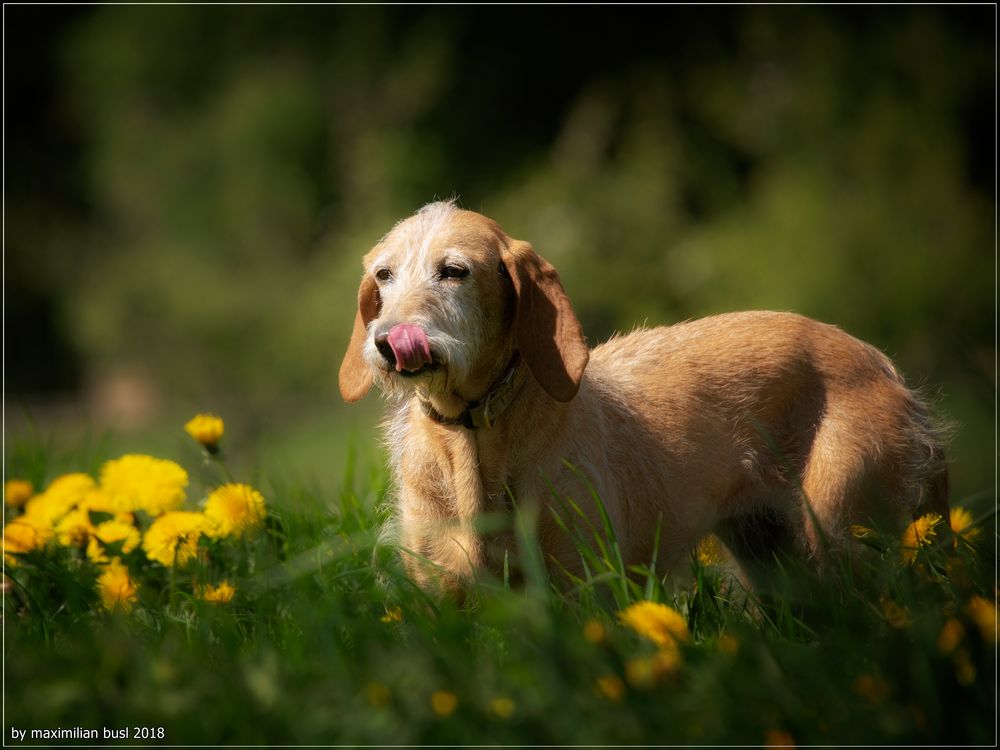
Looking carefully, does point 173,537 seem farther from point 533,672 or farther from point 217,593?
point 533,672

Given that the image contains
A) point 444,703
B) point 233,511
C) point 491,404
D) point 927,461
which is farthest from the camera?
point 927,461

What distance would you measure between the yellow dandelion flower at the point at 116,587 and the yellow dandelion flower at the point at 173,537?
12 cm

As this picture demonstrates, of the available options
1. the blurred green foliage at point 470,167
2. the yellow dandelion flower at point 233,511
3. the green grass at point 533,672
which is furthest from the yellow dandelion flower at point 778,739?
the blurred green foliage at point 470,167

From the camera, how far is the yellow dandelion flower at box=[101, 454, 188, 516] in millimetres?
A: 3926

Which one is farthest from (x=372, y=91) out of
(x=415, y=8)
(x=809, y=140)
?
(x=809, y=140)

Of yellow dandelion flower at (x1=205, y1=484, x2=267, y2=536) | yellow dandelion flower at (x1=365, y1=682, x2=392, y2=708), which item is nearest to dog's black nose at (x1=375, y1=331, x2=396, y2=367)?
yellow dandelion flower at (x1=205, y1=484, x2=267, y2=536)

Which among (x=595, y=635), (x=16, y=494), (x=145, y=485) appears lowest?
(x=16, y=494)

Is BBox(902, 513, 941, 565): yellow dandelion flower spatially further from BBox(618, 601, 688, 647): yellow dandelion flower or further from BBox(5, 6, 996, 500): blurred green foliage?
BBox(5, 6, 996, 500): blurred green foliage

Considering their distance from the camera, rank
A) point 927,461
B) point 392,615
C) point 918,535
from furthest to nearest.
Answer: point 927,461, point 918,535, point 392,615

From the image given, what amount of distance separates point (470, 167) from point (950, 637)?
1394 centimetres

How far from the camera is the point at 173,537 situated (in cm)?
367

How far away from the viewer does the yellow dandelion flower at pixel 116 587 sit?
10.7 feet

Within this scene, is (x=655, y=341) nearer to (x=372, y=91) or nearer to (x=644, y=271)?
(x=644, y=271)

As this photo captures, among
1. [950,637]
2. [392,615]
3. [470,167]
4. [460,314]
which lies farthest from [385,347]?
[470,167]
